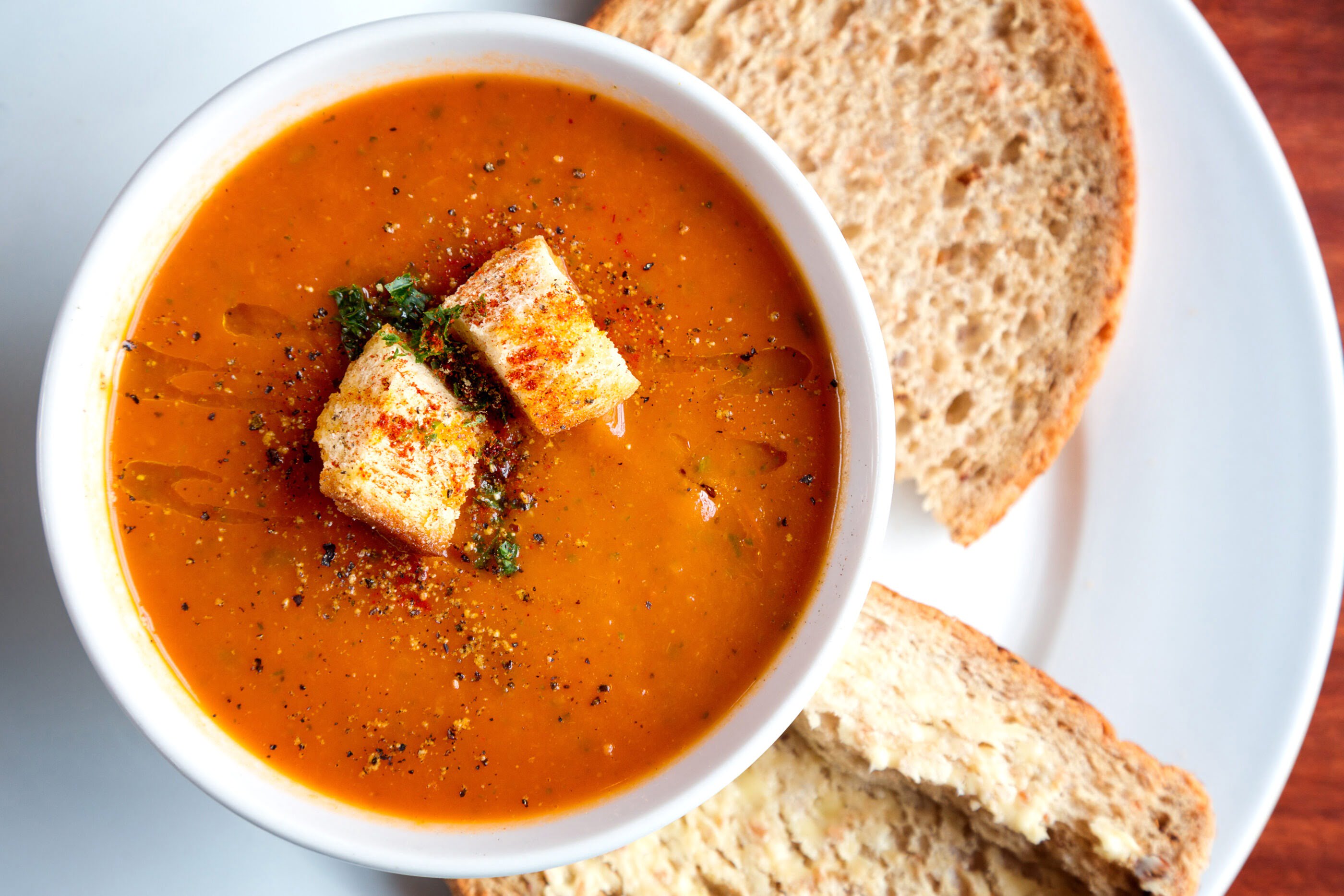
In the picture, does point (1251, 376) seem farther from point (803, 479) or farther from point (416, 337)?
point (416, 337)

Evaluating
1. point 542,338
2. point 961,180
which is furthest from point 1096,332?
point 542,338

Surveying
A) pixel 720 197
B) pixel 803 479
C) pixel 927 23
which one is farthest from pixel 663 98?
pixel 927 23

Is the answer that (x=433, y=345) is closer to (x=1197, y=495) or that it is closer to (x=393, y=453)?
(x=393, y=453)

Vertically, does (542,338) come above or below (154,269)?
below

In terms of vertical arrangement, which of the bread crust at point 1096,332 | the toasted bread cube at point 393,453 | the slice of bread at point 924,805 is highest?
the toasted bread cube at point 393,453

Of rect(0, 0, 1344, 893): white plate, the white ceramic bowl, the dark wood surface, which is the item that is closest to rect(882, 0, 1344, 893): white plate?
rect(0, 0, 1344, 893): white plate

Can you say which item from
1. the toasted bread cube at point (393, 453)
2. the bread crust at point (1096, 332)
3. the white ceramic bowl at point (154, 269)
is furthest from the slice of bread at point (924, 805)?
the toasted bread cube at point (393, 453)

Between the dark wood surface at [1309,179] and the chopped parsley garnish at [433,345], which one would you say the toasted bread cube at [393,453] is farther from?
the dark wood surface at [1309,179]
